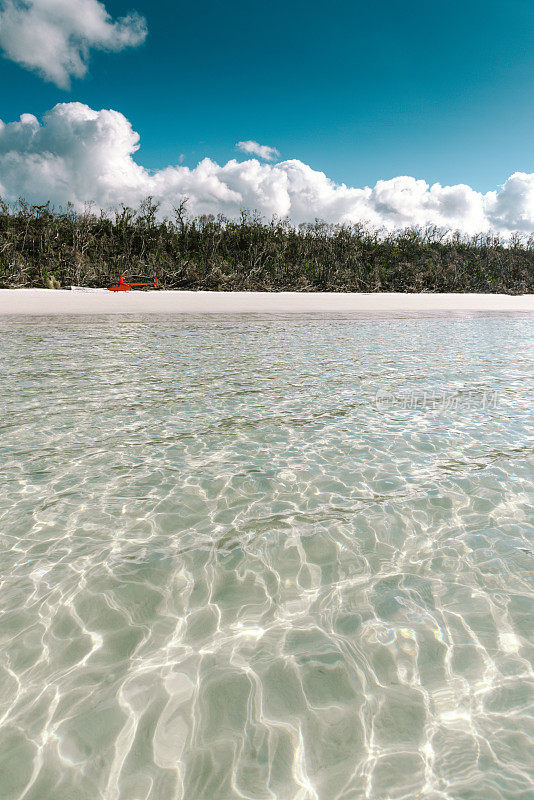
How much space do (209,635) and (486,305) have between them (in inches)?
1412

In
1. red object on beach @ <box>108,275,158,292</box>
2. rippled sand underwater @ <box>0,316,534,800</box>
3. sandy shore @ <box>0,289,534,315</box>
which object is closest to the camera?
rippled sand underwater @ <box>0,316,534,800</box>

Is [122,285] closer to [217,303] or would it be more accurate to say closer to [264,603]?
[217,303]

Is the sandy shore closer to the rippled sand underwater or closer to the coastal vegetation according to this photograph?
the coastal vegetation

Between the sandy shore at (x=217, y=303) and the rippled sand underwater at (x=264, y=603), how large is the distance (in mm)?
16661

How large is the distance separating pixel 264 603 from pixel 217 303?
2329 cm

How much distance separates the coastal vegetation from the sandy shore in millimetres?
→ 3346

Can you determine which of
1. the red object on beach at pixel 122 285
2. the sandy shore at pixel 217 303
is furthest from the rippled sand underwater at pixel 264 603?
the red object on beach at pixel 122 285

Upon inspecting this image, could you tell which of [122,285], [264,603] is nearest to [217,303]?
[122,285]

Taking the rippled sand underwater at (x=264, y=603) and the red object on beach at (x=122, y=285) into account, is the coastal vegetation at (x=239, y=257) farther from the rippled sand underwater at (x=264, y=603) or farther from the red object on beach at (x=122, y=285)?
the rippled sand underwater at (x=264, y=603)

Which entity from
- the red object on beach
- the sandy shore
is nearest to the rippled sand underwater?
the sandy shore

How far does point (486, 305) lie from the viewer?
108 feet

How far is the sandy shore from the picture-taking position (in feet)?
70.8

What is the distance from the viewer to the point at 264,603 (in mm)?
2986

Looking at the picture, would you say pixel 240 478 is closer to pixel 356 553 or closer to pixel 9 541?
pixel 356 553
